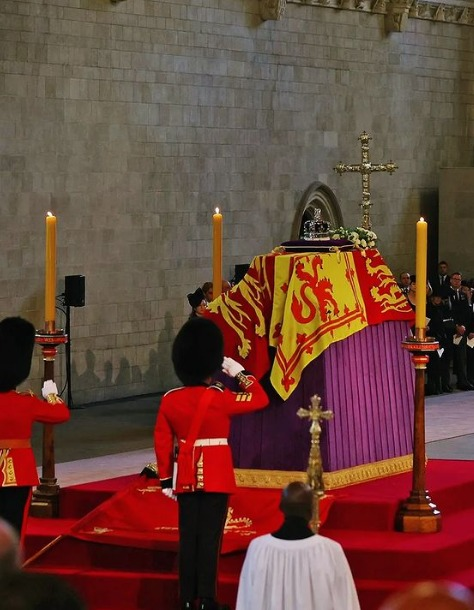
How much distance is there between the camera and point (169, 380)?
1595 cm

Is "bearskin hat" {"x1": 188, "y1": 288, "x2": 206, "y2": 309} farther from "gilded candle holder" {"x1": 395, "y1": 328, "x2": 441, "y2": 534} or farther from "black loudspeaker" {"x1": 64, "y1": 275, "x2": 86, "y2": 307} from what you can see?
"gilded candle holder" {"x1": 395, "y1": 328, "x2": 441, "y2": 534}

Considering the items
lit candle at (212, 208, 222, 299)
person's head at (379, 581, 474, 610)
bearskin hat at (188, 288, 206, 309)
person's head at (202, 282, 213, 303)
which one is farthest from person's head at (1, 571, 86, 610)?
bearskin hat at (188, 288, 206, 309)

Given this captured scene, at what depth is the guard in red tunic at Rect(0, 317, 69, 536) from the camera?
6.38 meters

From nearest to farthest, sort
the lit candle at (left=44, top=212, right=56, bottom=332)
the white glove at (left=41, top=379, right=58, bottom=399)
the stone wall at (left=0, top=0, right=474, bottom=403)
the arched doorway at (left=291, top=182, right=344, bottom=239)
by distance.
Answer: the white glove at (left=41, top=379, right=58, bottom=399), the lit candle at (left=44, top=212, right=56, bottom=332), the stone wall at (left=0, top=0, right=474, bottom=403), the arched doorway at (left=291, top=182, right=344, bottom=239)

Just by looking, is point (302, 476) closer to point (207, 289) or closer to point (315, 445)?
point (315, 445)

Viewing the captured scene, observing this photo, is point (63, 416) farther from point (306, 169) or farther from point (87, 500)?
point (306, 169)

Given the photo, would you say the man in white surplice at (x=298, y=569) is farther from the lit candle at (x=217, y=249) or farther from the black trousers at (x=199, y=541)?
the lit candle at (x=217, y=249)

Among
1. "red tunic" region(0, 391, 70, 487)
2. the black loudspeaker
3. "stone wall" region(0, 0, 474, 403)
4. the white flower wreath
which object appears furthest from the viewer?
"stone wall" region(0, 0, 474, 403)

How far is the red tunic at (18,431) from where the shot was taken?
638 cm

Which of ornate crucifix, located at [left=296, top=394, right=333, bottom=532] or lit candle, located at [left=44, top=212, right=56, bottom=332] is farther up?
lit candle, located at [left=44, top=212, right=56, bottom=332]

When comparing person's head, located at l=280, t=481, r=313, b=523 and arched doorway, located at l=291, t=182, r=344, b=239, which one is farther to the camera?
arched doorway, located at l=291, t=182, r=344, b=239

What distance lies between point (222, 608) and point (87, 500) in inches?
63.2

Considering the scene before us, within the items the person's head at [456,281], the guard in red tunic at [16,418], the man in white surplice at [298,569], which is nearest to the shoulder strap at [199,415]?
the guard in red tunic at [16,418]

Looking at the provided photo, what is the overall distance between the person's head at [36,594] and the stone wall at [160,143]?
11750mm
